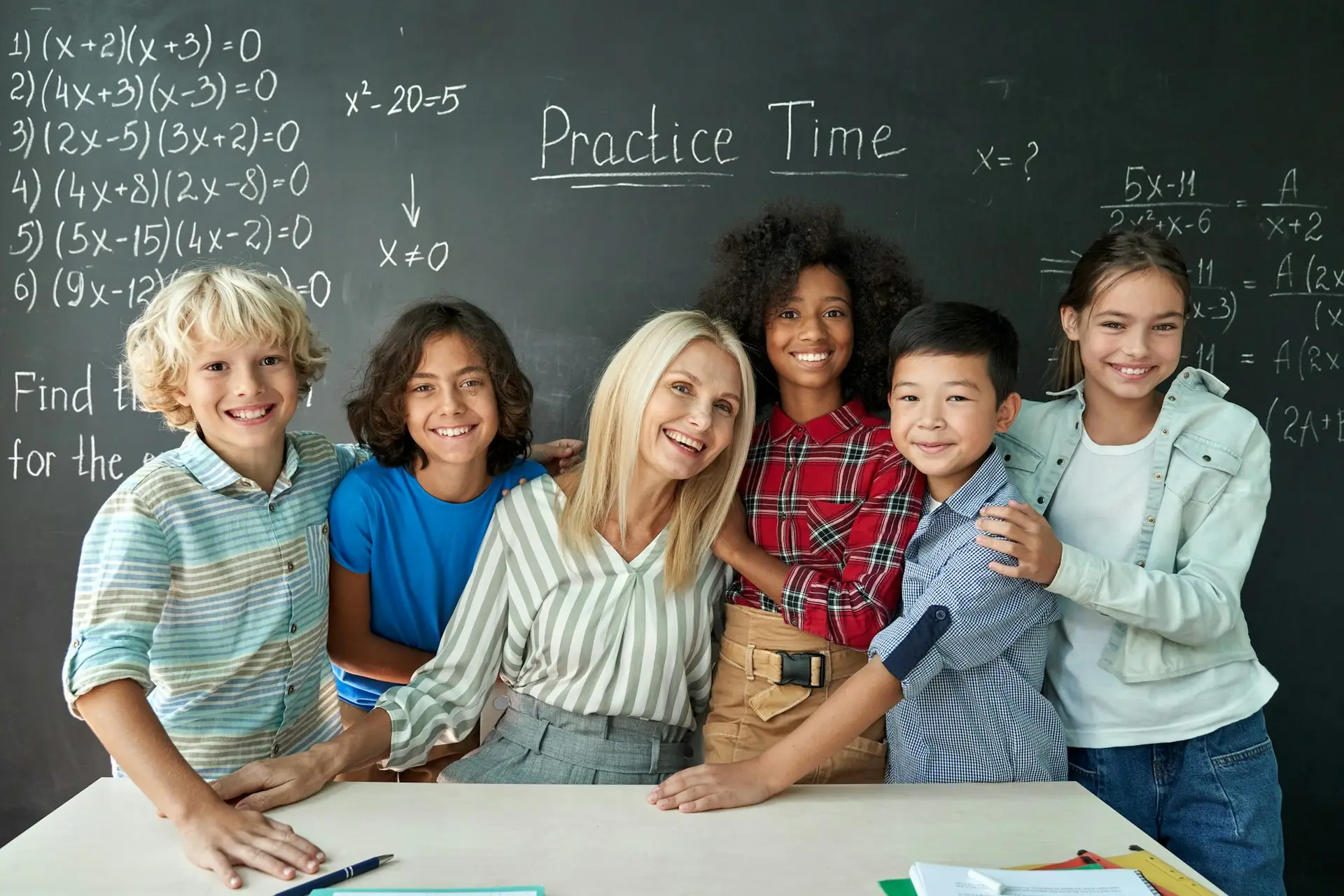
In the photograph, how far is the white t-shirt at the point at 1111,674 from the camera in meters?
1.87

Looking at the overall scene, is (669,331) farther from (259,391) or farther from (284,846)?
(284,846)

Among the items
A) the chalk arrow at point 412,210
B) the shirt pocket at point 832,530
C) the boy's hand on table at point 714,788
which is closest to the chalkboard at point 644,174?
the chalk arrow at point 412,210

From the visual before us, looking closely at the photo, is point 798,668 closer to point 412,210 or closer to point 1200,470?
point 1200,470

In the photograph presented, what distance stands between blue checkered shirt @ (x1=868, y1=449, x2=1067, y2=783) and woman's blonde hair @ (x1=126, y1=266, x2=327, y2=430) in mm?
1313

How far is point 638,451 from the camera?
196 cm

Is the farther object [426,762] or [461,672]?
[426,762]

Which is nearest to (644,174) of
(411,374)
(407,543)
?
(411,374)

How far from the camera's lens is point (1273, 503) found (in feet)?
8.77

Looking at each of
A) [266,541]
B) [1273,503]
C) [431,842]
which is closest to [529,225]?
[266,541]

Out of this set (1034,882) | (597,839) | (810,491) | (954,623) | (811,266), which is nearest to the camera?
(1034,882)

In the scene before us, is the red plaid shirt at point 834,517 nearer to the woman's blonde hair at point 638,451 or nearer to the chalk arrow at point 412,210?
the woman's blonde hair at point 638,451

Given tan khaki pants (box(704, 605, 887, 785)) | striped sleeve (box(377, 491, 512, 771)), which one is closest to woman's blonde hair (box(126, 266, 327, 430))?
striped sleeve (box(377, 491, 512, 771))

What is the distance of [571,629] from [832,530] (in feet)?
1.87

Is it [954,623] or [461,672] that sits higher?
[954,623]
